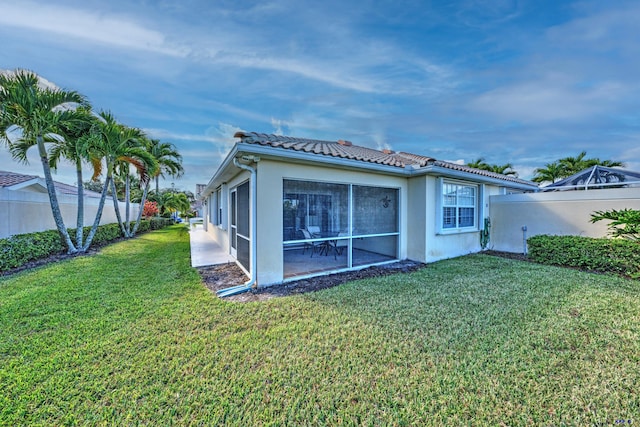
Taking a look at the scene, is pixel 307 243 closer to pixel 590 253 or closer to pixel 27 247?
pixel 590 253

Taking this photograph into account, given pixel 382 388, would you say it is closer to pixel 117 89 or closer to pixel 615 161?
pixel 117 89

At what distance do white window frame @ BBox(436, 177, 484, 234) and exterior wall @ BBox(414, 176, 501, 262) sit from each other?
0.12 ft

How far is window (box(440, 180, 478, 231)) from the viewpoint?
8959mm

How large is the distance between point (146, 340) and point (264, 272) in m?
2.76

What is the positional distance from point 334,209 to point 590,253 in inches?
309

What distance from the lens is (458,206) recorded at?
9.48m

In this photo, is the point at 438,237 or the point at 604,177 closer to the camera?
the point at 438,237

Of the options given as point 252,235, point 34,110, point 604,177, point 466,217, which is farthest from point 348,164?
point 604,177

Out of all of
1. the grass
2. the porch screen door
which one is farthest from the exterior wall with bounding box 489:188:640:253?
the porch screen door

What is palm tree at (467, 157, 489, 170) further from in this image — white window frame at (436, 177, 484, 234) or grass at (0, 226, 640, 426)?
grass at (0, 226, 640, 426)

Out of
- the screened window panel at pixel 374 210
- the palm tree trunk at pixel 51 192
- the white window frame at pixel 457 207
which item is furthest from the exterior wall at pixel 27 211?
the white window frame at pixel 457 207

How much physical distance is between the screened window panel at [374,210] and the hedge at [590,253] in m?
5.00

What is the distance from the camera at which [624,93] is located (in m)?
10.5

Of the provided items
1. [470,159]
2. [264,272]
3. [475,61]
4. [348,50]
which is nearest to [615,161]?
[470,159]
